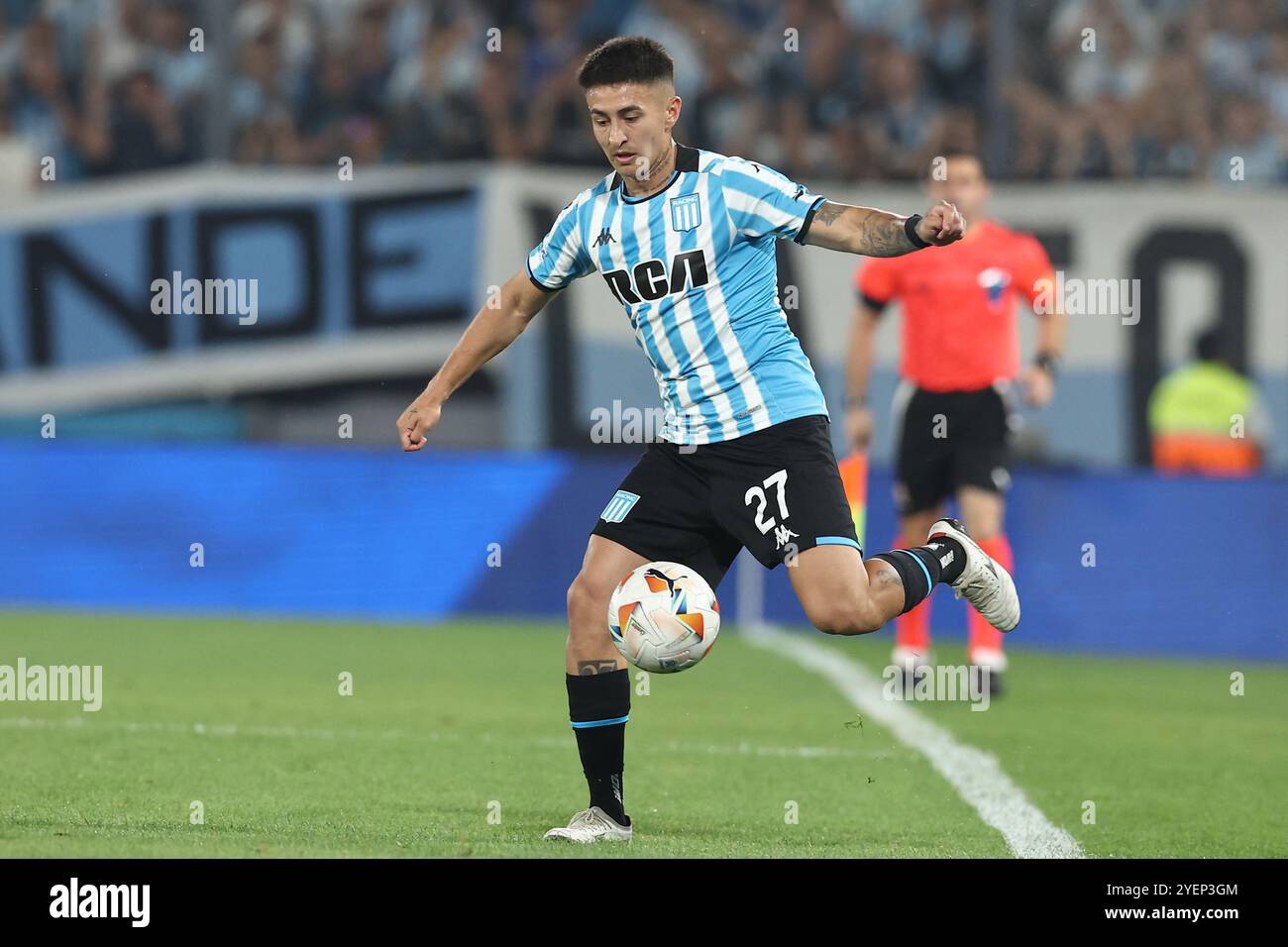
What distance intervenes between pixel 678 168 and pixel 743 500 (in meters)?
0.96

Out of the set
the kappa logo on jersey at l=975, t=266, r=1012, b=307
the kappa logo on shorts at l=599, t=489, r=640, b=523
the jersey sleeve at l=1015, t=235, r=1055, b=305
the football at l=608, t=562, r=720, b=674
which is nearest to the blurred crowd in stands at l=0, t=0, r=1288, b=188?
the jersey sleeve at l=1015, t=235, r=1055, b=305

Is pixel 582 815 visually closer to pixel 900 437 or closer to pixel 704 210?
pixel 704 210

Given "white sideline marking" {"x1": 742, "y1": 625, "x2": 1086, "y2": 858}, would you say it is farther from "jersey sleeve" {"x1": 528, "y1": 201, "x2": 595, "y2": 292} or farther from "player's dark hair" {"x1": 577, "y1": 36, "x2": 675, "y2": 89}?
"player's dark hair" {"x1": 577, "y1": 36, "x2": 675, "y2": 89}

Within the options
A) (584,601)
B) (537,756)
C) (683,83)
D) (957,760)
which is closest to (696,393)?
(584,601)

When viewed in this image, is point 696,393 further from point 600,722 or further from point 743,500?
point 600,722

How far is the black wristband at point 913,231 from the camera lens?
5.41m

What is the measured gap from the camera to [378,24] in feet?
49.0

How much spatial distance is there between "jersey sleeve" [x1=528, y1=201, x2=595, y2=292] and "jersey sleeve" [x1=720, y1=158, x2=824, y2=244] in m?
0.47

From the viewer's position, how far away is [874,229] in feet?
18.2

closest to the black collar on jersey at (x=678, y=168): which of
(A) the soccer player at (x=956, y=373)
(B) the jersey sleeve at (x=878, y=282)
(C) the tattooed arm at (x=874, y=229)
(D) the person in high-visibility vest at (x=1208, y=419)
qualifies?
(C) the tattooed arm at (x=874, y=229)

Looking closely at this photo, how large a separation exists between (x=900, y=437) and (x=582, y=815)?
4449 millimetres

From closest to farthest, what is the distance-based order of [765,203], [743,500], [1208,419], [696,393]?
[765,203] < [743,500] < [696,393] < [1208,419]

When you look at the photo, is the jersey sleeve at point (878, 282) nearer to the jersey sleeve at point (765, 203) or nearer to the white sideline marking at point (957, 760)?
the white sideline marking at point (957, 760)
